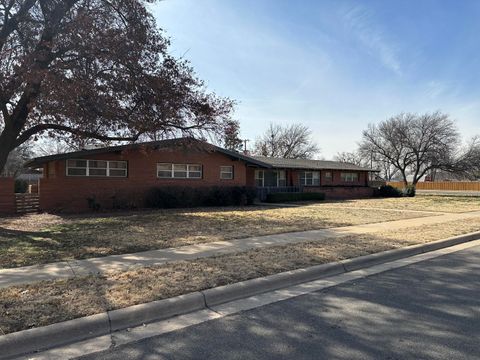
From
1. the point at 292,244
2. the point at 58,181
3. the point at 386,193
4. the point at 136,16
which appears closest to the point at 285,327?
the point at 292,244

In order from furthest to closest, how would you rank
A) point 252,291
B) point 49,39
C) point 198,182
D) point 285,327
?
point 198,182
point 49,39
point 252,291
point 285,327

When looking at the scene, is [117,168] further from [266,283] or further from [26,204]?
[266,283]

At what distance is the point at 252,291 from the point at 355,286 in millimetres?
1704

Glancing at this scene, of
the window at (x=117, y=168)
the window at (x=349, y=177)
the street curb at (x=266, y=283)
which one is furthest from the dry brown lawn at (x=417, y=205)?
the street curb at (x=266, y=283)

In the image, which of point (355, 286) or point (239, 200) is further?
point (239, 200)

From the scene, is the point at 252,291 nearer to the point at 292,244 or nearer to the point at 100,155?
the point at 292,244

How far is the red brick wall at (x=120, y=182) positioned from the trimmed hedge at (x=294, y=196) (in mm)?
5022

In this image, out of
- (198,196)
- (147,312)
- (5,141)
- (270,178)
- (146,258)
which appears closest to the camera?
(147,312)

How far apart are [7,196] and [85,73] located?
940 cm

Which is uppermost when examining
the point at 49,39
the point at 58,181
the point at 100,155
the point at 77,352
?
the point at 49,39

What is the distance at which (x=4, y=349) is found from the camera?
4.11 metres

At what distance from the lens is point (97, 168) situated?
69.9 feet

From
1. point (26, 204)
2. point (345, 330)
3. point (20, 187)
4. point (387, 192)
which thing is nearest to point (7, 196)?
point (26, 204)

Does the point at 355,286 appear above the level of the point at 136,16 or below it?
below
